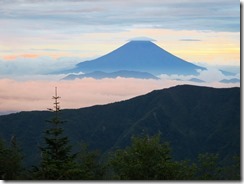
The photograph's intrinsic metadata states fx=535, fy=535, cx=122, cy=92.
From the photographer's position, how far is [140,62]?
331 inches

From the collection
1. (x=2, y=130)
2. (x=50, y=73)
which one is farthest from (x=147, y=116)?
(x=50, y=73)

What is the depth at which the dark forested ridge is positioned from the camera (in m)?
8.88

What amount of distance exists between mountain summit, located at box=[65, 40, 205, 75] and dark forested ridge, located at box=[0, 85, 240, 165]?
65cm

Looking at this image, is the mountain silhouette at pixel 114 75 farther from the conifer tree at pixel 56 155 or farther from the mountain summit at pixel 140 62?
the conifer tree at pixel 56 155

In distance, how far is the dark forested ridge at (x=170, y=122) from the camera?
29.1 ft

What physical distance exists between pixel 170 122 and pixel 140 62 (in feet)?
10.4

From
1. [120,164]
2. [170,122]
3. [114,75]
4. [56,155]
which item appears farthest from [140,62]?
[170,122]

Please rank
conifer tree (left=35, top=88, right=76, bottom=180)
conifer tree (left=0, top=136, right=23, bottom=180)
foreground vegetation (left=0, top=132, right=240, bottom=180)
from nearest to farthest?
conifer tree (left=0, top=136, right=23, bottom=180) < foreground vegetation (left=0, top=132, right=240, bottom=180) < conifer tree (left=35, top=88, right=76, bottom=180)

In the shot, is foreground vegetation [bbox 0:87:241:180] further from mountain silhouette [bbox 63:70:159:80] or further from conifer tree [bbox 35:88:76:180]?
mountain silhouette [bbox 63:70:159:80]

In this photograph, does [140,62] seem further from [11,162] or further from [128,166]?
[11,162]

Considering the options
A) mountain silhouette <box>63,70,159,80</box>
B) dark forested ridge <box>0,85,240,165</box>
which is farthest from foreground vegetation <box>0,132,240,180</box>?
mountain silhouette <box>63,70,159,80</box>

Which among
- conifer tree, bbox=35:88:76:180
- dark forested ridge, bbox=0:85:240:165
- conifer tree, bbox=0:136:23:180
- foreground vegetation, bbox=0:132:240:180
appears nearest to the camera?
conifer tree, bbox=0:136:23:180

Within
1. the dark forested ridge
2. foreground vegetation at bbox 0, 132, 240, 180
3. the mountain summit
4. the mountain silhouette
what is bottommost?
foreground vegetation at bbox 0, 132, 240, 180

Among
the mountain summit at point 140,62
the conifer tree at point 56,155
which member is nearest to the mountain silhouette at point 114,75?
the mountain summit at point 140,62
